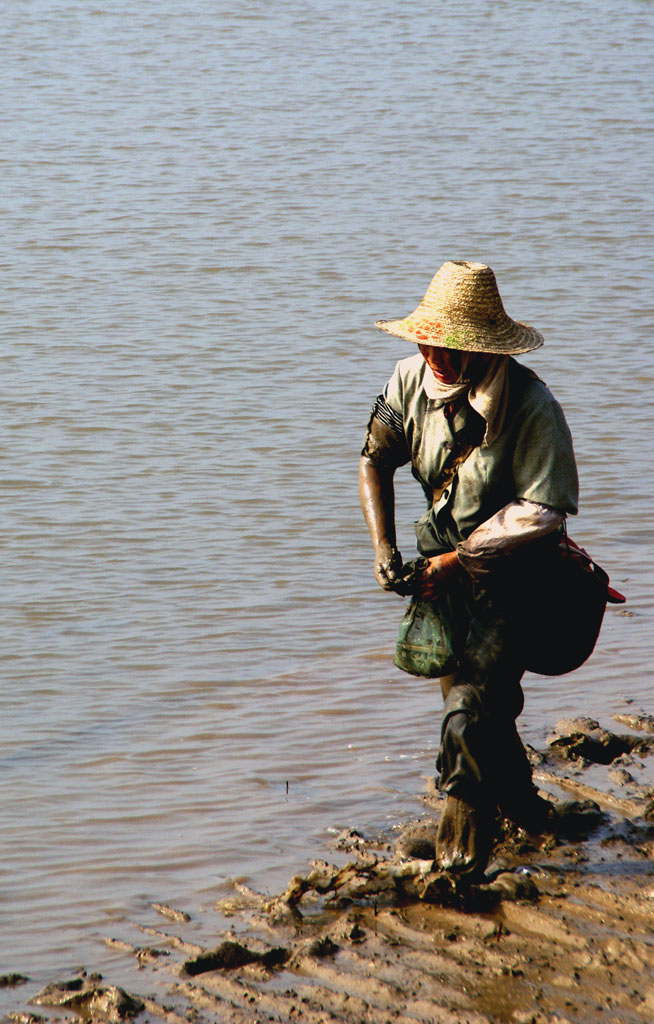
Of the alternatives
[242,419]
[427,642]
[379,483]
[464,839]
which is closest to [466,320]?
[379,483]

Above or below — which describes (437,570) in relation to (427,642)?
above

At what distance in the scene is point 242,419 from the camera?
930 cm

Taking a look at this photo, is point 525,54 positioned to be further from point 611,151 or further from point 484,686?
point 484,686

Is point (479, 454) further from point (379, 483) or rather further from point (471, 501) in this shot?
point (379, 483)

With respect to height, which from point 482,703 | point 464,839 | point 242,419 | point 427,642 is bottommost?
point 242,419

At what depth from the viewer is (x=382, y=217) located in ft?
47.9

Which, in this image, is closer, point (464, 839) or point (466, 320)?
point (466, 320)

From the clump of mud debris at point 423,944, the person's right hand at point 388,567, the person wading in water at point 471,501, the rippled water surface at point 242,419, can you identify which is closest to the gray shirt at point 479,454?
the person wading in water at point 471,501

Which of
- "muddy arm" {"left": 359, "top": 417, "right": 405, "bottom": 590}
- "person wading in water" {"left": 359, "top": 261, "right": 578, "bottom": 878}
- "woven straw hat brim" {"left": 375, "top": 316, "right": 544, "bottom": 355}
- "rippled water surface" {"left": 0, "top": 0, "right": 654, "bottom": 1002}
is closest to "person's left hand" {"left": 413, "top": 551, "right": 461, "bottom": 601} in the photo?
"person wading in water" {"left": 359, "top": 261, "right": 578, "bottom": 878}

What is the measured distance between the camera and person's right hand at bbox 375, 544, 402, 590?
3811mm

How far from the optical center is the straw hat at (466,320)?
361 cm

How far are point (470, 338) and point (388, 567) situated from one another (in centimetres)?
66

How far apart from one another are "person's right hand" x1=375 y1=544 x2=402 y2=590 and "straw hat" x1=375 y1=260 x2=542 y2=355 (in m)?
0.58

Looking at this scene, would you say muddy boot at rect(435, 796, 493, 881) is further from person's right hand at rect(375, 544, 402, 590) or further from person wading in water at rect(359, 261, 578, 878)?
person's right hand at rect(375, 544, 402, 590)
